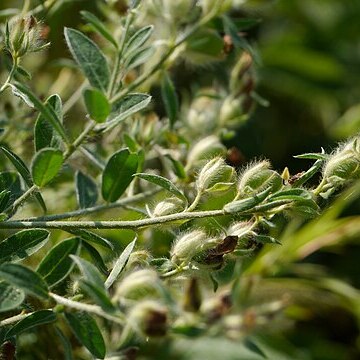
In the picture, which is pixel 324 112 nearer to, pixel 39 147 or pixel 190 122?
pixel 190 122

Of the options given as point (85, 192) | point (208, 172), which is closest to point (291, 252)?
point (85, 192)

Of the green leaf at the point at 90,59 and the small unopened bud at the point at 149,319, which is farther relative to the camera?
the green leaf at the point at 90,59

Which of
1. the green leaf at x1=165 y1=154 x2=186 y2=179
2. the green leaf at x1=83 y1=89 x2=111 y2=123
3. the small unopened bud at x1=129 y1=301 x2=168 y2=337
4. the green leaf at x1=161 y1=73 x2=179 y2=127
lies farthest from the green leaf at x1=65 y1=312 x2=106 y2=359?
the green leaf at x1=161 y1=73 x2=179 y2=127

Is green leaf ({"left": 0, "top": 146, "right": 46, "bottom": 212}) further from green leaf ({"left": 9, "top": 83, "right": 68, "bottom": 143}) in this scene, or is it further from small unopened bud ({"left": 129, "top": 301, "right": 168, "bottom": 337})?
small unopened bud ({"left": 129, "top": 301, "right": 168, "bottom": 337})

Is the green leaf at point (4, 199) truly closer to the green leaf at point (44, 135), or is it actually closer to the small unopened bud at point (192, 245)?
the green leaf at point (44, 135)

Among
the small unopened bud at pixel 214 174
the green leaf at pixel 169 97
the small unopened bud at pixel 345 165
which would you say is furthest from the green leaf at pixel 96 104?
the green leaf at pixel 169 97

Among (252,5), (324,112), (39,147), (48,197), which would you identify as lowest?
(324,112)
